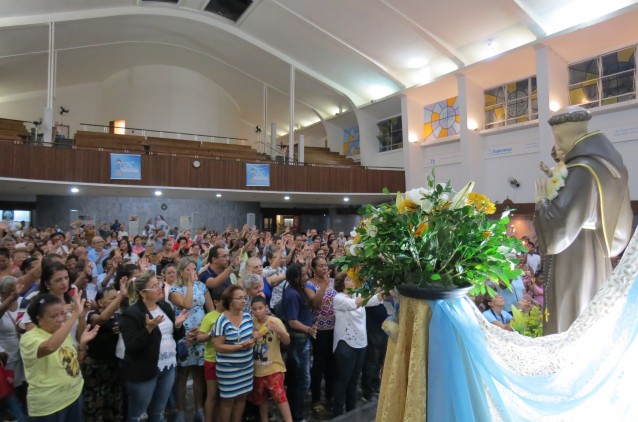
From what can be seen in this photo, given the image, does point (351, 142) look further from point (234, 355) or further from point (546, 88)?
point (234, 355)

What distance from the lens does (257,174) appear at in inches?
568

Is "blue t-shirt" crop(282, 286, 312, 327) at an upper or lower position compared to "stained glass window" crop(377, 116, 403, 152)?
lower

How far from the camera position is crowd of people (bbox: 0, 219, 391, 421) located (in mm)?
2725

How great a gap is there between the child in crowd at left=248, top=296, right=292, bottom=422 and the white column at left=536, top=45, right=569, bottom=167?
34.2ft

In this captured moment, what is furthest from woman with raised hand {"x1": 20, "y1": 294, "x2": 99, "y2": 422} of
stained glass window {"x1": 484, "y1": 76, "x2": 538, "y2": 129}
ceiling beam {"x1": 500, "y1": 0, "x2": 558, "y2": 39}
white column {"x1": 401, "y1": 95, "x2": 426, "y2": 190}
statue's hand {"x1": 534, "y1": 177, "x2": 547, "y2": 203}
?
white column {"x1": 401, "y1": 95, "x2": 426, "y2": 190}

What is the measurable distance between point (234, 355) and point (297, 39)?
1460cm

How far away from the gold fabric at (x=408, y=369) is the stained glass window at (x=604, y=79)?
12.1 meters

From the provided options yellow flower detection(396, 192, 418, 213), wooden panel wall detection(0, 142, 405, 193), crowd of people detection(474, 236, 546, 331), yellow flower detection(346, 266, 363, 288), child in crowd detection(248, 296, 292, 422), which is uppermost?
wooden panel wall detection(0, 142, 405, 193)

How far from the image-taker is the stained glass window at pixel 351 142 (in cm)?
2044

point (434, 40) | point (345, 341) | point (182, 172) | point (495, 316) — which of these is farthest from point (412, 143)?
point (345, 341)

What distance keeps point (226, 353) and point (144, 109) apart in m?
18.6

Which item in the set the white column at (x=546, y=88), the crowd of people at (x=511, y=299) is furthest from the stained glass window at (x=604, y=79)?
the crowd of people at (x=511, y=299)

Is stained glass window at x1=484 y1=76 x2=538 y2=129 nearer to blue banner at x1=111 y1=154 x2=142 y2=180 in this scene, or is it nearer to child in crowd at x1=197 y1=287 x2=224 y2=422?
blue banner at x1=111 y1=154 x2=142 y2=180

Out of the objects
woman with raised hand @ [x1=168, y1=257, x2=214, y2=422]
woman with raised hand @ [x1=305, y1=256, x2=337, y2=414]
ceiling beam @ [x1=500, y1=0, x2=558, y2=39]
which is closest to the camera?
woman with raised hand @ [x1=168, y1=257, x2=214, y2=422]
